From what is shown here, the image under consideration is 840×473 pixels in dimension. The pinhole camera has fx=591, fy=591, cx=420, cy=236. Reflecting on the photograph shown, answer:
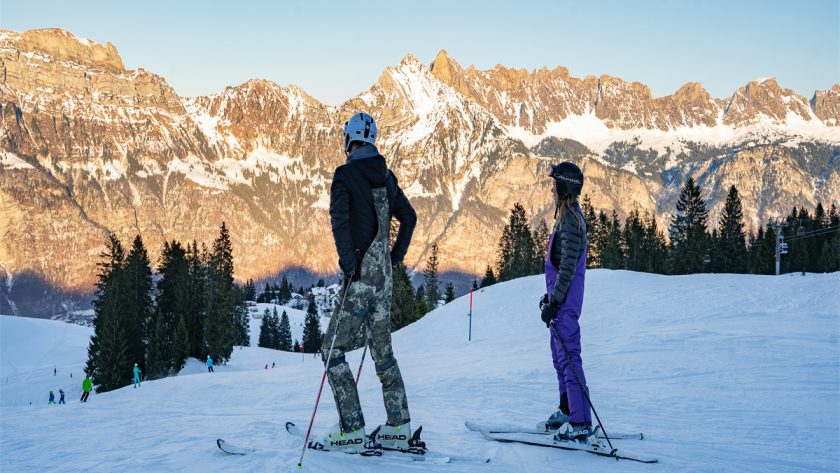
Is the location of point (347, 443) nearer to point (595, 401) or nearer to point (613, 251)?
point (595, 401)

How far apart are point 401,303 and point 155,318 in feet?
78.6

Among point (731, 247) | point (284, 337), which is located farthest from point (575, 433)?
point (284, 337)

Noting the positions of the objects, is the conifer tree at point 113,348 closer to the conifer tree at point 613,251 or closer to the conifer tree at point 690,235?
the conifer tree at point 613,251

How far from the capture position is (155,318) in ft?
177

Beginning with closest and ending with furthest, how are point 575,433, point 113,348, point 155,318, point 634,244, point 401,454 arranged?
point 401,454
point 575,433
point 113,348
point 155,318
point 634,244

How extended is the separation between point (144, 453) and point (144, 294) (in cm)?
5623

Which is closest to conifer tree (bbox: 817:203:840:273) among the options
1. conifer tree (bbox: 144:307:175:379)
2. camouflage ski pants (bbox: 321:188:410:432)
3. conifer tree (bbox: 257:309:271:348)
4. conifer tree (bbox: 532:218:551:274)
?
conifer tree (bbox: 532:218:551:274)

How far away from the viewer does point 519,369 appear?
41.8 ft

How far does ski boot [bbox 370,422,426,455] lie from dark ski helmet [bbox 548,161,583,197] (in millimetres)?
3226

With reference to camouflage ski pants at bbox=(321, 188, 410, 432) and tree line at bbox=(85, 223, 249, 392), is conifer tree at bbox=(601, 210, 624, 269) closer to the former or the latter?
tree line at bbox=(85, 223, 249, 392)

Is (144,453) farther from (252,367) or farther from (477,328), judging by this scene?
(252,367)

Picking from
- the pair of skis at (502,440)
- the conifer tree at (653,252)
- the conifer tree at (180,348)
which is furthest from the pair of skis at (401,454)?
the conifer tree at (653,252)

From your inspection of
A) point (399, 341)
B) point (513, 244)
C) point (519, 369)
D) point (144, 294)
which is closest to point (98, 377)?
point (144, 294)

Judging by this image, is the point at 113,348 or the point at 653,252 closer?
the point at 113,348
